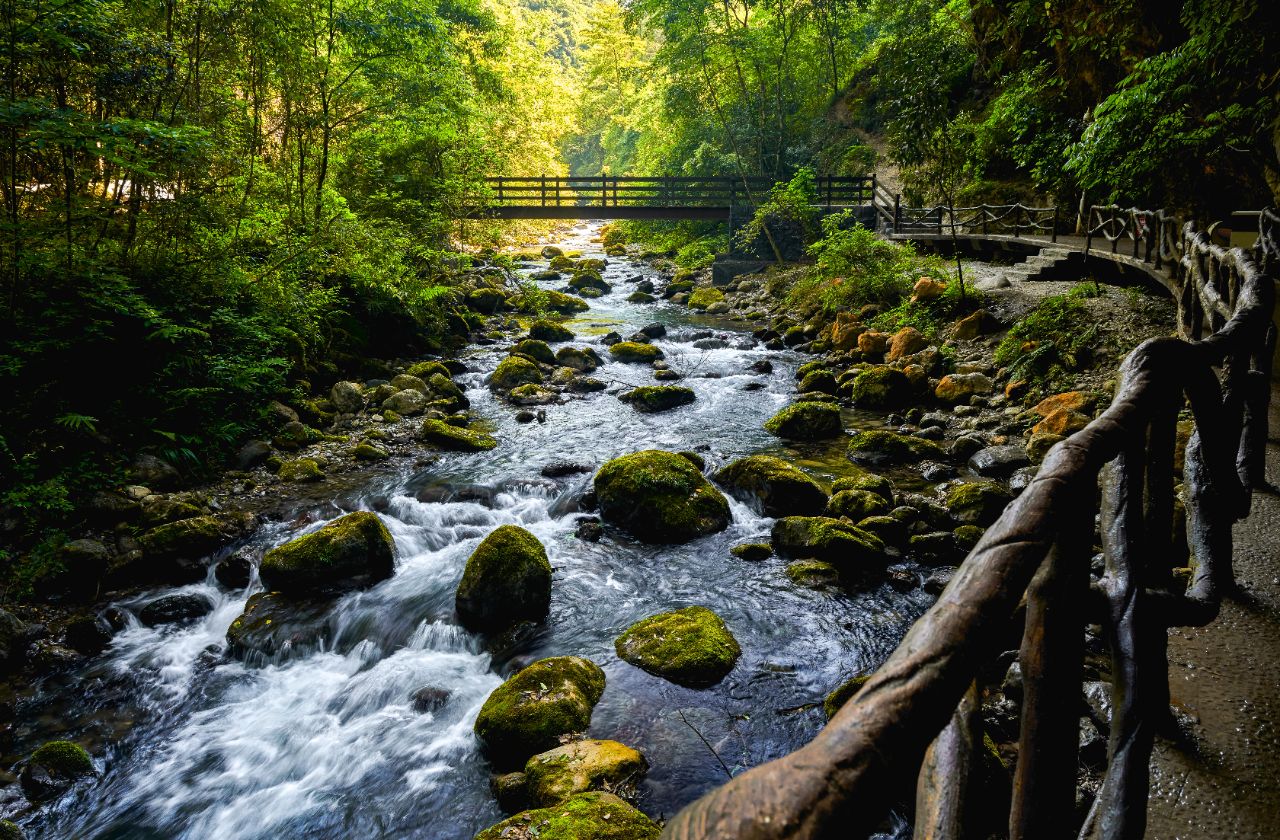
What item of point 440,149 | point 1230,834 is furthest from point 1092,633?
point 440,149

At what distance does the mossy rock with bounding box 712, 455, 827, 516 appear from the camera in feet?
26.4

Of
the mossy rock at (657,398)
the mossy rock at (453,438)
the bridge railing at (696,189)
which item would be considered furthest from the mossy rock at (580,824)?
the bridge railing at (696,189)

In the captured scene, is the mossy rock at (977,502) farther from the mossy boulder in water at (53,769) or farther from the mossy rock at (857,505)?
the mossy boulder in water at (53,769)

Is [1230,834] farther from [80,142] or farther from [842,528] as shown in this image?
[80,142]

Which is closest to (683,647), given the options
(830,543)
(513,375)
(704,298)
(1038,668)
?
(830,543)

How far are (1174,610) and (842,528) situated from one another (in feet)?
17.6

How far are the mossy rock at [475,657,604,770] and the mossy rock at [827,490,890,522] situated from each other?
373cm

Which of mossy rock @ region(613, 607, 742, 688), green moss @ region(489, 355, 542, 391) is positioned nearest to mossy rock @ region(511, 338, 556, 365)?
green moss @ region(489, 355, 542, 391)

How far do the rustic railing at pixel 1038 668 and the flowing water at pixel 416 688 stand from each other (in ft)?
11.1

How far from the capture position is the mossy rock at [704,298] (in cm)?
2184

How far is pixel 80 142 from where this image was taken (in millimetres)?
6309

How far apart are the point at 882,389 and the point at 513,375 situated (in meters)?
6.98

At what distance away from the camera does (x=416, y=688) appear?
224 inches

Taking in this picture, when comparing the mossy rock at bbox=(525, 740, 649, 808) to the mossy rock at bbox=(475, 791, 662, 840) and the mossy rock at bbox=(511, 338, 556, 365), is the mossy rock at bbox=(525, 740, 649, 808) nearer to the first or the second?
the mossy rock at bbox=(475, 791, 662, 840)
